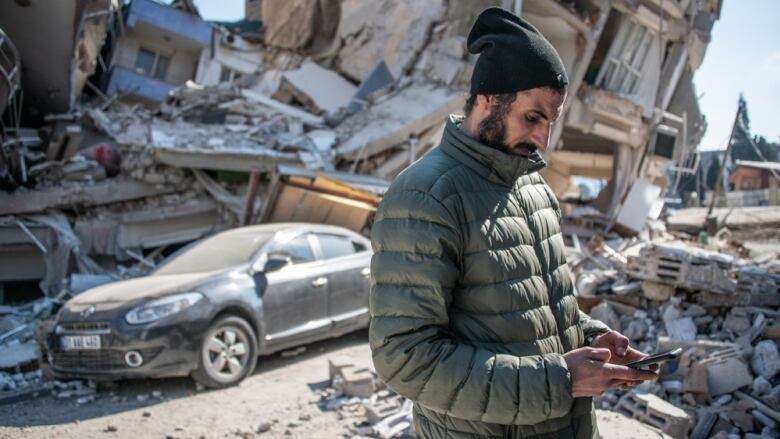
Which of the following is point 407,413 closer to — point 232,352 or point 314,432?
point 314,432

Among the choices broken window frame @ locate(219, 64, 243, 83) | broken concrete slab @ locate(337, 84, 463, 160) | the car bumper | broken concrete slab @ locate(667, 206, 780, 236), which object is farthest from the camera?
broken window frame @ locate(219, 64, 243, 83)

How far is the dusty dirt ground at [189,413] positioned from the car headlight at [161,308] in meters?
0.79

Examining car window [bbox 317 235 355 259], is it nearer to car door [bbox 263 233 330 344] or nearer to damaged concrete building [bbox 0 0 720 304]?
car door [bbox 263 233 330 344]

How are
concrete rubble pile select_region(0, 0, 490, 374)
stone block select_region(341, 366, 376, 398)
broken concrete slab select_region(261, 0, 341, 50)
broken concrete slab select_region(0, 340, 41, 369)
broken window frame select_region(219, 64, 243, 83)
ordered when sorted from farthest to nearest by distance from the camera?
broken window frame select_region(219, 64, 243, 83)
broken concrete slab select_region(261, 0, 341, 50)
concrete rubble pile select_region(0, 0, 490, 374)
broken concrete slab select_region(0, 340, 41, 369)
stone block select_region(341, 366, 376, 398)

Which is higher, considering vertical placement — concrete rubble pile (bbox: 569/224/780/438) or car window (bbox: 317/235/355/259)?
concrete rubble pile (bbox: 569/224/780/438)

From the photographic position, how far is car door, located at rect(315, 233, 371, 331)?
6.71m

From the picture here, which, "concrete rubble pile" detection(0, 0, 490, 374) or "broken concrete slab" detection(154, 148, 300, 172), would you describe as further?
"broken concrete slab" detection(154, 148, 300, 172)

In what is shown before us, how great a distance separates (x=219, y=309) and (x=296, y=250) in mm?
1375

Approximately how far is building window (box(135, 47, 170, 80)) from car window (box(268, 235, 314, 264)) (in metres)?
21.6

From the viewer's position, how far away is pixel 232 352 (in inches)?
219

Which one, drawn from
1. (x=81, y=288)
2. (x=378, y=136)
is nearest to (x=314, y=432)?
(x=81, y=288)

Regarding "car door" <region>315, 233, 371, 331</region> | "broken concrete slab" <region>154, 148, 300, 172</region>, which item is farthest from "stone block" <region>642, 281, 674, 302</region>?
"broken concrete slab" <region>154, 148, 300, 172</region>

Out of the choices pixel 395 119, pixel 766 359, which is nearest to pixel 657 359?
pixel 766 359

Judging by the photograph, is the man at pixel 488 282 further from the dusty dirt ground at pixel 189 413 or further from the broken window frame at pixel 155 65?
the broken window frame at pixel 155 65
